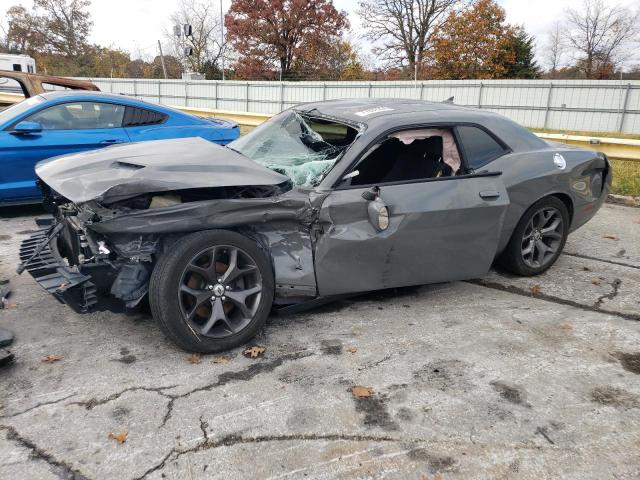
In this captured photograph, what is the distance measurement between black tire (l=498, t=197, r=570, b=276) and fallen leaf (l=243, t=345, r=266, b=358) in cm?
245

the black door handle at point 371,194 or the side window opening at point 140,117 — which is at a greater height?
the side window opening at point 140,117

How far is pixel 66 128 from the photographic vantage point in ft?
20.0

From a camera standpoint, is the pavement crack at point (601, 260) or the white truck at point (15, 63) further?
the white truck at point (15, 63)

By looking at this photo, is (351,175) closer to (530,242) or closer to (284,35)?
(530,242)

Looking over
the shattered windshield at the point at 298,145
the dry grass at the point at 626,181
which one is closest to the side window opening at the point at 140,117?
the shattered windshield at the point at 298,145

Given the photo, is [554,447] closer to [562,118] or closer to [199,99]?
[562,118]

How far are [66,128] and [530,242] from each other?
5.13 meters

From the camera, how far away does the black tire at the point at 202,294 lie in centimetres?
306

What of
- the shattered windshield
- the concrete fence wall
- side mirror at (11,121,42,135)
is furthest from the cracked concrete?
the concrete fence wall

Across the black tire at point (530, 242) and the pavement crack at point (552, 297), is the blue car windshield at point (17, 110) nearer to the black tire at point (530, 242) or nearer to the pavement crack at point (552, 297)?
the pavement crack at point (552, 297)

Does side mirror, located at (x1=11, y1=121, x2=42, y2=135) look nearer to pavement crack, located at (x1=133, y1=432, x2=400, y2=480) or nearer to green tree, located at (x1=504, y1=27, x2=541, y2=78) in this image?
pavement crack, located at (x1=133, y1=432, x2=400, y2=480)

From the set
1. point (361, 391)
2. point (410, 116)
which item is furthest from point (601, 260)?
point (361, 391)

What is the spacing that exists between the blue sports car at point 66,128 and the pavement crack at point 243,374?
395 centimetres

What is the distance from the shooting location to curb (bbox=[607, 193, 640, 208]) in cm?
786
